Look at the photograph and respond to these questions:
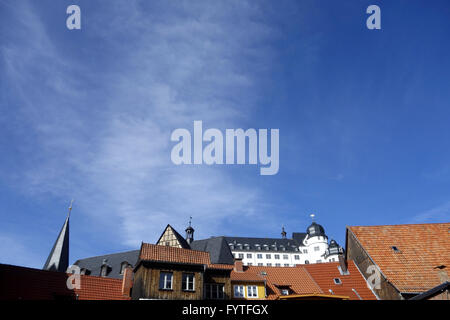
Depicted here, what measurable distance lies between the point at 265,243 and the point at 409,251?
7698cm

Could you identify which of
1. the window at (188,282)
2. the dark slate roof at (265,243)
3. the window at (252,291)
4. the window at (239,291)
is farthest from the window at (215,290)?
the dark slate roof at (265,243)

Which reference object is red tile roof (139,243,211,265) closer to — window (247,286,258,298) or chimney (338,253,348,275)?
window (247,286,258,298)

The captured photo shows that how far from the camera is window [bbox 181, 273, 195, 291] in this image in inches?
1186

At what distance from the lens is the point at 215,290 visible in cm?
3291

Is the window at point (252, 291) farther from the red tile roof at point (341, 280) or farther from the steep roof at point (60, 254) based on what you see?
the steep roof at point (60, 254)

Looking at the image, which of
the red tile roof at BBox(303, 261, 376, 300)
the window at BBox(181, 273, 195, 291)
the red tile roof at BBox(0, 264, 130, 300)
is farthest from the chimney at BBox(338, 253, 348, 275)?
the red tile roof at BBox(0, 264, 130, 300)

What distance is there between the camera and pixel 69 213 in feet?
176

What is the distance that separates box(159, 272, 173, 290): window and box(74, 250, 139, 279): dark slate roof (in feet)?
75.1

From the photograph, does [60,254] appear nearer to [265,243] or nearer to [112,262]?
[112,262]

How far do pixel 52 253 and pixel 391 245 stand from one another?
165 ft

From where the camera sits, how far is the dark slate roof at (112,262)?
51.1 m

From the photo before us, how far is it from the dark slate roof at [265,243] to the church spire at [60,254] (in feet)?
214

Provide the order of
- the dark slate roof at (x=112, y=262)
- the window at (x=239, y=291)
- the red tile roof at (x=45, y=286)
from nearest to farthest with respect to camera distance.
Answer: the red tile roof at (x=45, y=286) < the window at (x=239, y=291) < the dark slate roof at (x=112, y=262)
